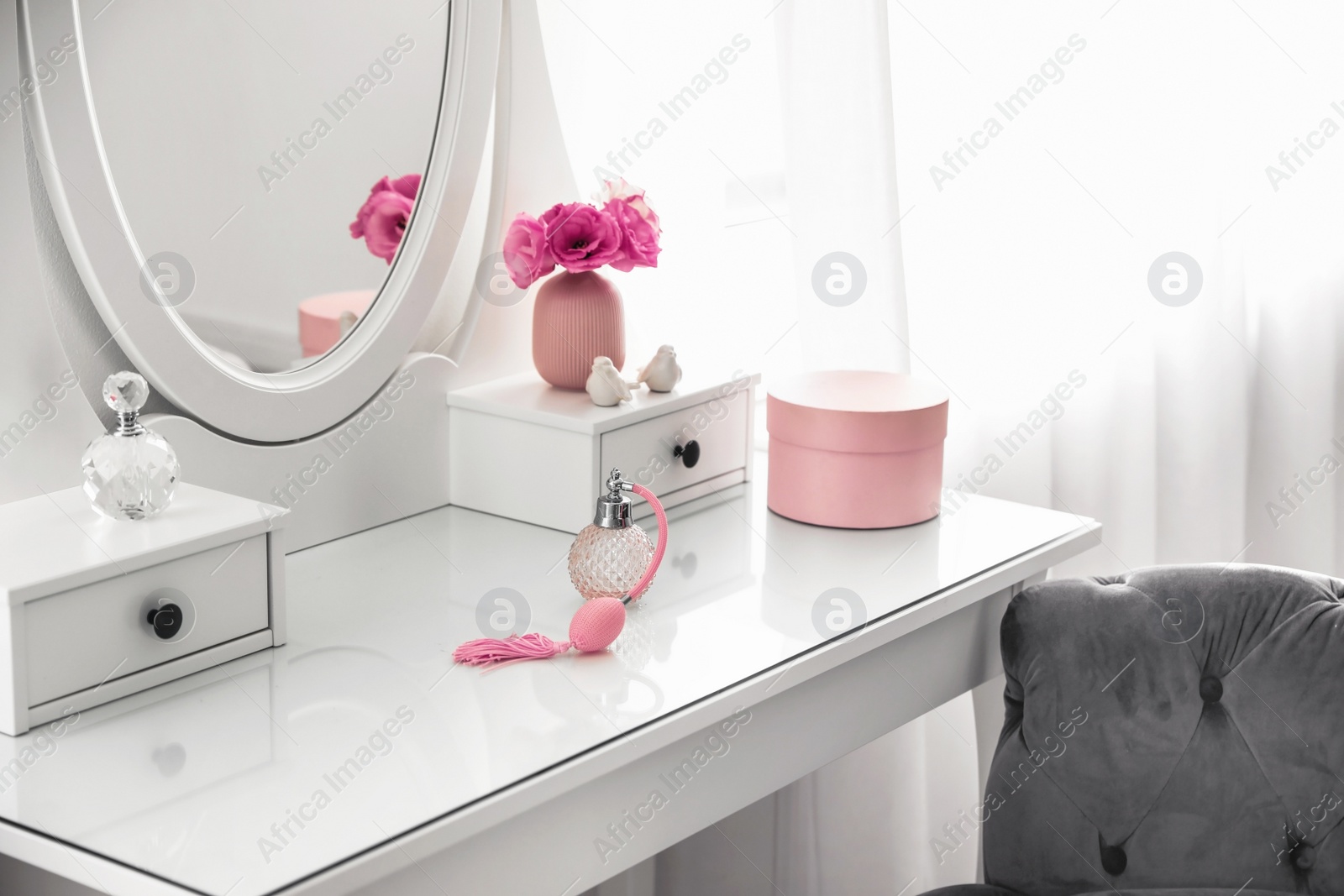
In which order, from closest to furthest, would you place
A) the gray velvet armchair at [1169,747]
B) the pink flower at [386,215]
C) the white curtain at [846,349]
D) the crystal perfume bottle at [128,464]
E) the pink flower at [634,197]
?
the crystal perfume bottle at [128,464] < the gray velvet armchair at [1169,747] < the pink flower at [386,215] < the pink flower at [634,197] < the white curtain at [846,349]

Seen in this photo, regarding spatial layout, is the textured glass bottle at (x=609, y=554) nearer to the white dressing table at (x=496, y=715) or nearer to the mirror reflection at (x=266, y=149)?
the white dressing table at (x=496, y=715)

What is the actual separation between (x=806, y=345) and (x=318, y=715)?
3.34ft

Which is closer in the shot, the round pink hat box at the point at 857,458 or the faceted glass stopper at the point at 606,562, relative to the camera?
the faceted glass stopper at the point at 606,562

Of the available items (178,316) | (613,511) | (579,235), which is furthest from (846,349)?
(178,316)

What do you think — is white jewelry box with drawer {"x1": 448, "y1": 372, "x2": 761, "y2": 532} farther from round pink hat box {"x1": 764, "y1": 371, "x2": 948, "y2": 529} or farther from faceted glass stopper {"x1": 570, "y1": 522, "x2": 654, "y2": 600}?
faceted glass stopper {"x1": 570, "y1": 522, "x2": 654, "y2": 600}

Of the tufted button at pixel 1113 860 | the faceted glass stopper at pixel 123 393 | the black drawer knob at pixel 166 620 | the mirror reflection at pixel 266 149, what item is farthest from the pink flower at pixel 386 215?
the tufted button at pixel 1113 860

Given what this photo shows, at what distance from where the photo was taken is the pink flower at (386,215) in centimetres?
139

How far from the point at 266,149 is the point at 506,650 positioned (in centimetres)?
56

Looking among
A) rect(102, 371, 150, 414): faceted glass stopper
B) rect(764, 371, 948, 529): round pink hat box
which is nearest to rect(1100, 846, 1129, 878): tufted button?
rect(764, 371, 948, 529): round pink hat box

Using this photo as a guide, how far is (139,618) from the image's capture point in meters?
1.02

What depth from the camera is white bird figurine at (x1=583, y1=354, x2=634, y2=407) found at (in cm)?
145

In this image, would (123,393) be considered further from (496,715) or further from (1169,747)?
(1169,747)

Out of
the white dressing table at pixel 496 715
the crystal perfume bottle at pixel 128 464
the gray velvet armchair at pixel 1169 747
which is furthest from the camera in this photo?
the gray velvet armchair at pixel 1169 747

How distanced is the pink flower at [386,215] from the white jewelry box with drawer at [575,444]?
0.66ft
